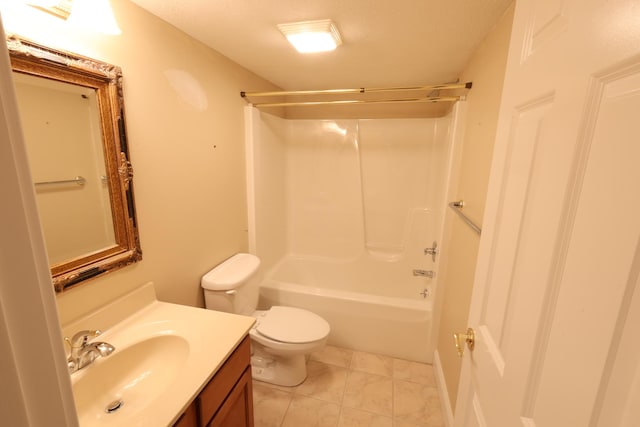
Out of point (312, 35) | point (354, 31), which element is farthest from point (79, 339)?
point (354, 31)

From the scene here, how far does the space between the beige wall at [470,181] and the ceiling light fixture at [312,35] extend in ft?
2.45

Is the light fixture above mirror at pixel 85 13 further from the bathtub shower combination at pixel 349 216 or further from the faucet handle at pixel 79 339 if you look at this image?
the bathtub shower combination at pixel 349 216

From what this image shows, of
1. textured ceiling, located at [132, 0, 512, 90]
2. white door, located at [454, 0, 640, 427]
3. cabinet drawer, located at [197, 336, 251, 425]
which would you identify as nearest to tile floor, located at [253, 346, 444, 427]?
cabinet drawer, located at [197, 336, 251, 425]

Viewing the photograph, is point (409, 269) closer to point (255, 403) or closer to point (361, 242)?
point (361, 242)

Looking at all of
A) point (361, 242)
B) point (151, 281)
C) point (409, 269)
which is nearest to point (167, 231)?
point (151, 281)

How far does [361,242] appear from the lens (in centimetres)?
291

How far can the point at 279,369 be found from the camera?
1943 mm

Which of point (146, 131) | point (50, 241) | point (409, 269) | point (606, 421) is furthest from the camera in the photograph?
point (409, 269)

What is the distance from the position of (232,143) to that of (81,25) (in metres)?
0.98

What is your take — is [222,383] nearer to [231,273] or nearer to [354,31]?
[231,273]

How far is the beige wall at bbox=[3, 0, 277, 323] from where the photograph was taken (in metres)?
1.08

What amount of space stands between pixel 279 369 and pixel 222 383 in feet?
3.26

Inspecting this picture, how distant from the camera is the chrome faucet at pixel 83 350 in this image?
0.94 metres

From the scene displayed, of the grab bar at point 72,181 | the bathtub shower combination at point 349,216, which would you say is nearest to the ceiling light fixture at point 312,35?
the bathtub shower combination at point 349,216
